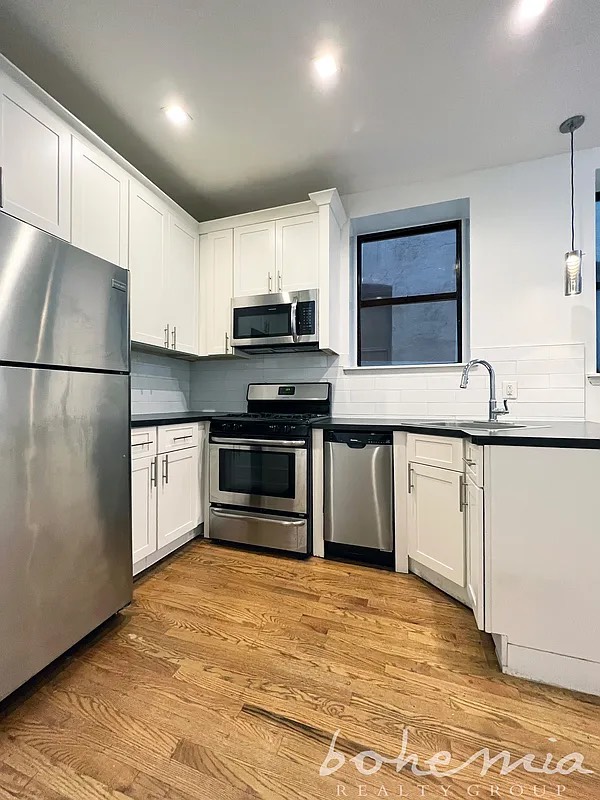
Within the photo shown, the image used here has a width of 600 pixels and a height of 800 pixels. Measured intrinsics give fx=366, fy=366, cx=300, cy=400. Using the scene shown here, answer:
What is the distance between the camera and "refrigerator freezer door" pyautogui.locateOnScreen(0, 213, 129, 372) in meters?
1.20

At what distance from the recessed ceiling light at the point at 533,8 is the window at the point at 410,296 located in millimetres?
1410

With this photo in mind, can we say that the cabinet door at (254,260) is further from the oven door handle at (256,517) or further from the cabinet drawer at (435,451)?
the oven door handle at (256,517)

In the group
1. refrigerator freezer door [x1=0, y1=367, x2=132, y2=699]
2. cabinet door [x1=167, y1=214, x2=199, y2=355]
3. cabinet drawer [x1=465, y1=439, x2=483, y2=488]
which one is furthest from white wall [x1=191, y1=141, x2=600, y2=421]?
refrigerator freezer door [x1=0, y1=367, x2=132, y2=699]

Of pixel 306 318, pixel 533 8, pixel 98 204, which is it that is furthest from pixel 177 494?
pixel 533 8

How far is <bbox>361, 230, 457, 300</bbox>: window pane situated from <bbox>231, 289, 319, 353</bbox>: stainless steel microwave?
0.73 metres

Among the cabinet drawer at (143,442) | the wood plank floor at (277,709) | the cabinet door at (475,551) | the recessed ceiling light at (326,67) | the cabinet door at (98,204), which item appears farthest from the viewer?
the cabinet drawer at (143,442)

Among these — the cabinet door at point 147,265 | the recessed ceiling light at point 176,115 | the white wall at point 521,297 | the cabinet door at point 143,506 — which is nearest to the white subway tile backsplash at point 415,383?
the white wall at point 521,297

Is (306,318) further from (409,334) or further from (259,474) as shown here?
(259,474)

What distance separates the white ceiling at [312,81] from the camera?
5.11 feet

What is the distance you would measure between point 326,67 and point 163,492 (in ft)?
8.13

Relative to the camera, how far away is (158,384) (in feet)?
9.97

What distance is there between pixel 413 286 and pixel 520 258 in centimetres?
77

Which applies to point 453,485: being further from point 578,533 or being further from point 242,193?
point 242,193

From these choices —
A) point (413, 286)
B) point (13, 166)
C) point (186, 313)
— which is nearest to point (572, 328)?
point (413, 286)
